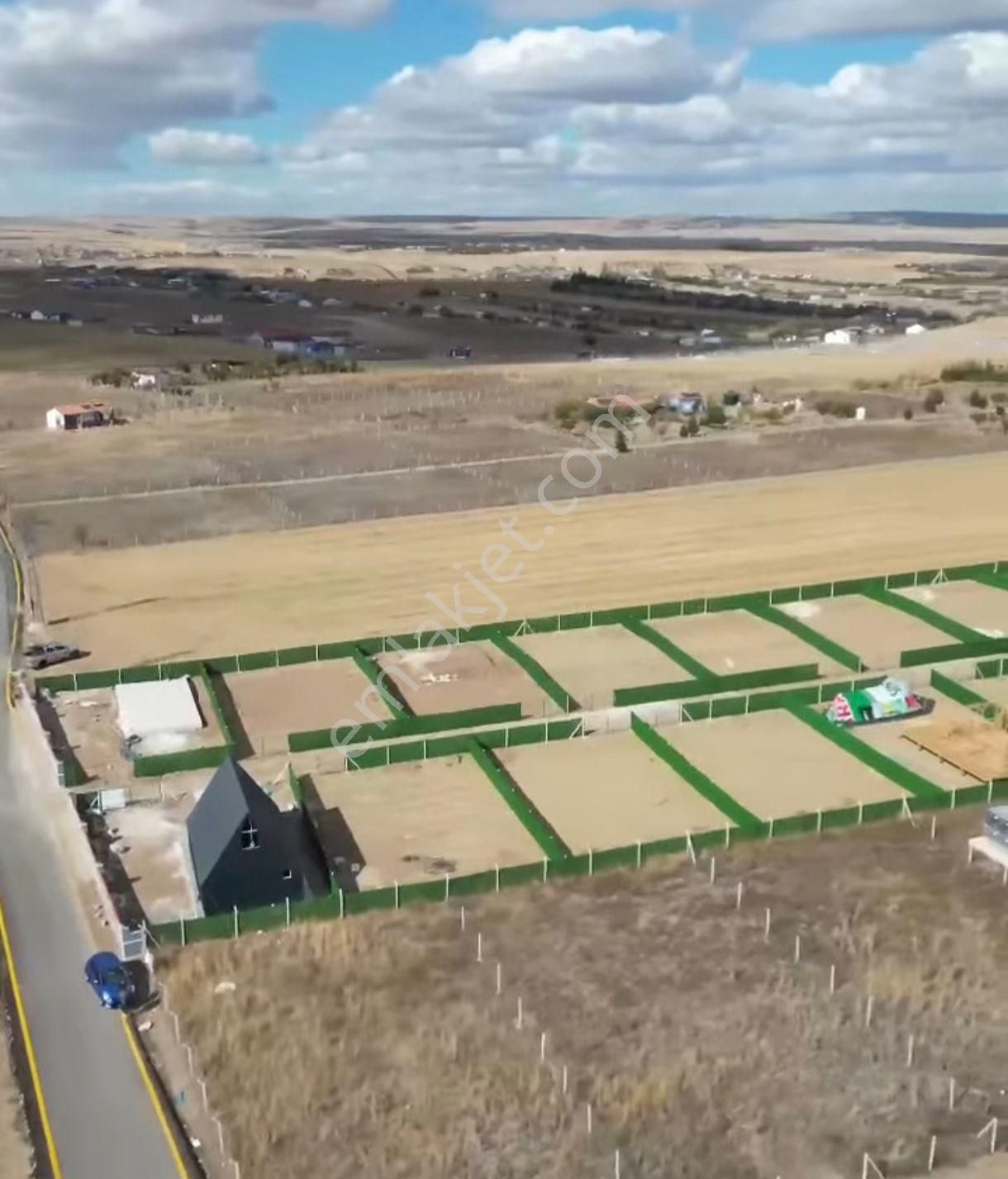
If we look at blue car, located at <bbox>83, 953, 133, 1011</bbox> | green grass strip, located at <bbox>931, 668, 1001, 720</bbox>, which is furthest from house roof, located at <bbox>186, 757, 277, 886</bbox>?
green grass strip, located at <bbox>931, 668, 1001, 720</bbox>

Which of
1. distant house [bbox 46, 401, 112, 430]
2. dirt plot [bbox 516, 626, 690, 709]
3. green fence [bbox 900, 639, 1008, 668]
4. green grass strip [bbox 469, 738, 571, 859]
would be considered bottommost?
green grass strip [bbox 469, 738, 571, 859]

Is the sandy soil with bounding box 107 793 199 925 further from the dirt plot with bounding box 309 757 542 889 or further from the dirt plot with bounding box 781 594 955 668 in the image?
the dirt plot with bounding box 781 594 955 668

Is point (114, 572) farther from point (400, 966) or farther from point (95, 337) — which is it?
point (95, 337)

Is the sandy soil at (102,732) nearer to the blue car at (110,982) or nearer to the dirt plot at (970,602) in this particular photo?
the blue car at (110,982)

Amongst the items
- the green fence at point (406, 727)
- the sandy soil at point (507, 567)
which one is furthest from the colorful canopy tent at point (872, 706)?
the sandy soil at point (507, 567)

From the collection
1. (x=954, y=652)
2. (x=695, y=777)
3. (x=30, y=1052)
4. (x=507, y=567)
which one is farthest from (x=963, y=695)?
(x=30, y=1052)
